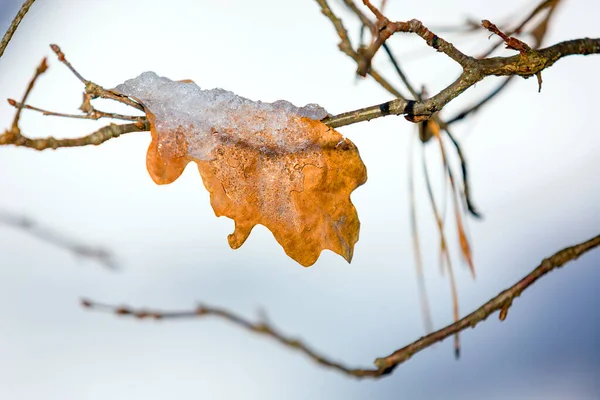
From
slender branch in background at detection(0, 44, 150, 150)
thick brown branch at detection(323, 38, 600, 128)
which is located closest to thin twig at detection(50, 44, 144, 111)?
slender branch in background at detection(0, 44, 150, 150)

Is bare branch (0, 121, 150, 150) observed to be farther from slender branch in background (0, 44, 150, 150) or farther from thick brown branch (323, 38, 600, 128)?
thick brown branch (323, 38, 600, 128)

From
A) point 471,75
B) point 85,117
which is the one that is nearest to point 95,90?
point 85,117

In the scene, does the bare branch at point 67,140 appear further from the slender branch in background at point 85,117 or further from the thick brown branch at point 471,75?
the thick brown branch at point 471,75

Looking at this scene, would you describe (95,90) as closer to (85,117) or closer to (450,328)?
(85,117)

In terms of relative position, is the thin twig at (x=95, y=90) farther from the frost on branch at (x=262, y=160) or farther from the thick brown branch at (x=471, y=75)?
the thick brown branch at (x=471, y=75)

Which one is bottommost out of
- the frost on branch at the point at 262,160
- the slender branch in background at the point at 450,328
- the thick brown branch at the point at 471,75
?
the slender branch in background at the point at 450,328

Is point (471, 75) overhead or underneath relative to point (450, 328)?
overhead

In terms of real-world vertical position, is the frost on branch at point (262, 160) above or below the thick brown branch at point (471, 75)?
below

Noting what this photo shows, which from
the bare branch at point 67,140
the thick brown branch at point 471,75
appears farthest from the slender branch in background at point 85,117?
the thick brown branch at point 471,75

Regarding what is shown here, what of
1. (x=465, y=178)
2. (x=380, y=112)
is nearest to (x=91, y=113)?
(x=380, y=112)
